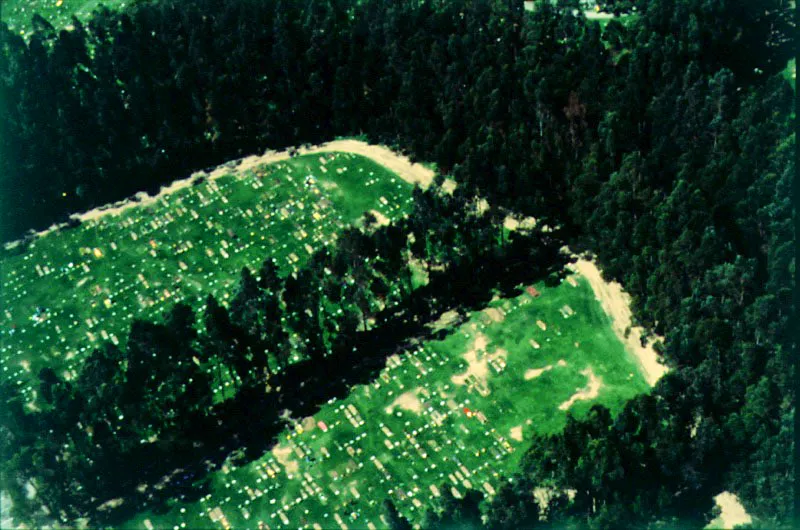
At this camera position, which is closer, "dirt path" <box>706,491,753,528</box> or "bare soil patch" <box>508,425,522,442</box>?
"dirt path" <box>706,491,753,528</box>

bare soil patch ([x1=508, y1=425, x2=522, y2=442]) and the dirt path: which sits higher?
bare soil patch ([x1=508, y1=425, x2=522, y2=442])

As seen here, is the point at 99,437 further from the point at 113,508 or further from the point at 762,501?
the point at 762,501

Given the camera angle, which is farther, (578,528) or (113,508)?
(113,508)

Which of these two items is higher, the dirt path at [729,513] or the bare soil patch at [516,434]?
the bare soil patch at [516,434]

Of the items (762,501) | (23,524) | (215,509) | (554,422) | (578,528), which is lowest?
(762,501)

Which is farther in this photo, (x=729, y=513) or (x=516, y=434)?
(x=516, y=434)

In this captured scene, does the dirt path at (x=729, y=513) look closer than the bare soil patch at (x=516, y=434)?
Yes

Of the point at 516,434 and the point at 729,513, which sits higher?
the point at 516,434

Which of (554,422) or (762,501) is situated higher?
(554,422)

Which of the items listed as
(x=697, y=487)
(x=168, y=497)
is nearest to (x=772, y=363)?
(x=697, y=487)

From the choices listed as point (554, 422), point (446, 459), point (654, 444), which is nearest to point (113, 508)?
point (446, 459)
